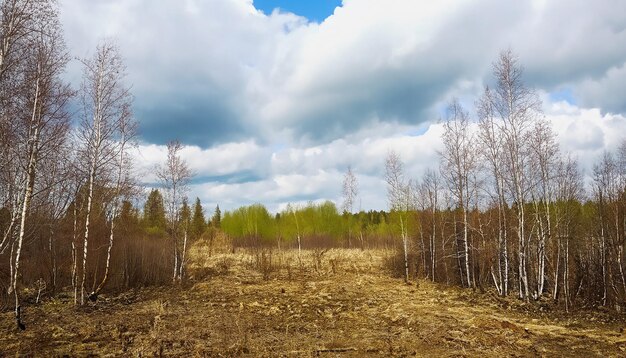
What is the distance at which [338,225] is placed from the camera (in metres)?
55.8

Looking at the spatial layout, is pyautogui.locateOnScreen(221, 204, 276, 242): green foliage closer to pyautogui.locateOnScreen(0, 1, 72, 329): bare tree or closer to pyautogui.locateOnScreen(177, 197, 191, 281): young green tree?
pyautogui.locateOnScreen(177, 197, 191, 281): young green tree

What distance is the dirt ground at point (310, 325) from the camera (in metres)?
9.32

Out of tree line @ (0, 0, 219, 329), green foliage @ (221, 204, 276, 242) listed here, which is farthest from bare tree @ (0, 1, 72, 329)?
green foliage @ (221, 204, 276, 242)

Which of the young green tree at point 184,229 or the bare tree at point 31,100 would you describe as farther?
the young green tree at point 184,229

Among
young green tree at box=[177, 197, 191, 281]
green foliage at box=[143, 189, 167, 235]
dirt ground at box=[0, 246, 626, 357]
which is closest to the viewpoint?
dirt ground at box=[0, 246, 626, 357]

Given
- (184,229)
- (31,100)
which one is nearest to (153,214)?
(184,229)

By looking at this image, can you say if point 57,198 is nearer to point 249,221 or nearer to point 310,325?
point 310,325

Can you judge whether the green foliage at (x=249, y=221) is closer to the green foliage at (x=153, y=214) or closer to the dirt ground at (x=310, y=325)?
the green foliage at (x=153, y=214)

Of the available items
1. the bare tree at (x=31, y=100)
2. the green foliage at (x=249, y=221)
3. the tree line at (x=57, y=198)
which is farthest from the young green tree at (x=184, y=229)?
the green foliage at (x=249, y=221)

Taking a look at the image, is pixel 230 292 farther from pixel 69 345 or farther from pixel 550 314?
pixel 550 314

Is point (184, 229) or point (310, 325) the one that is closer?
point (310, 325)

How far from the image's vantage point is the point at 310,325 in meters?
12.4

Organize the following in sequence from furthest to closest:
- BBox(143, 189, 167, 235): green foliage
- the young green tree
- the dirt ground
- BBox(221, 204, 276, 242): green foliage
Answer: BBox(221, 204, 276, 242): green foliage, BBox(143, 189, 167, 235): green foliage, the young green tree, the dirt ground

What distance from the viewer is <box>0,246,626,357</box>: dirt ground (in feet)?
30.6
